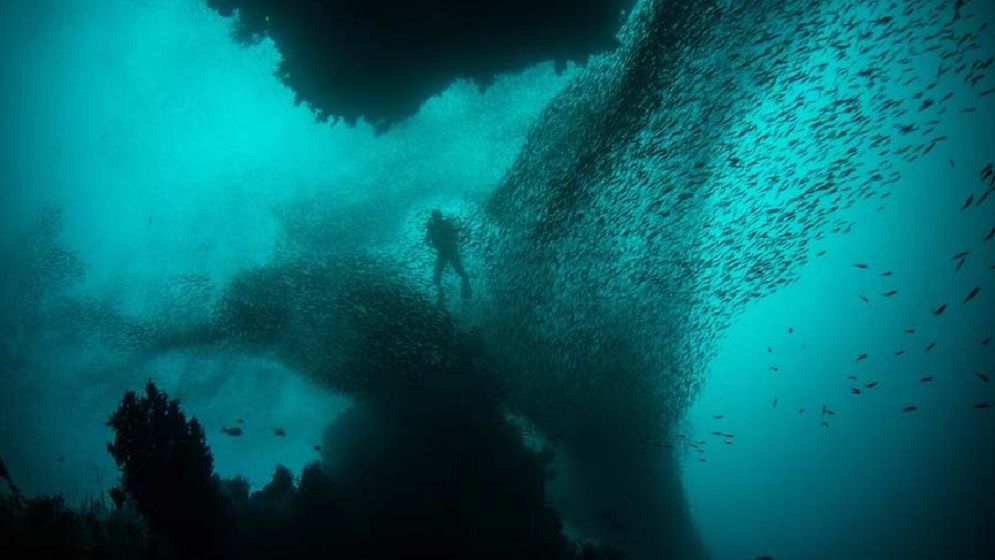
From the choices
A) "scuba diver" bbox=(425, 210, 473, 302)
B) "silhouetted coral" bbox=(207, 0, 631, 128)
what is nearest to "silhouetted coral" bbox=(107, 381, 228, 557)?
"scuba diver" bbox=(425, 210, 473, 302)

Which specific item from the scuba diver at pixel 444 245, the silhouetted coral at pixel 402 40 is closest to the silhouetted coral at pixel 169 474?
the scuba diver at pixel 444 245

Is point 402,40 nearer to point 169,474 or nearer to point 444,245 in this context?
point 444,245

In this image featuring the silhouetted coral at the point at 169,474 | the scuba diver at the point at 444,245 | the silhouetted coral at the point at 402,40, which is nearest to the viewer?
the silhouetted coral at the point at 402,40

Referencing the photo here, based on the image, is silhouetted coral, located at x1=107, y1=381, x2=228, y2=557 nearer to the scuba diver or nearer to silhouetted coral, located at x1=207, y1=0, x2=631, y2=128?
the scuba diver

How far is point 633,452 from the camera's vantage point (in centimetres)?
1917

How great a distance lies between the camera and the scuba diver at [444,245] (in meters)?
11.5

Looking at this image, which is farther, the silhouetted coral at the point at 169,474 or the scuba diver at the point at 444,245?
the scuba diver at the point at 444,245

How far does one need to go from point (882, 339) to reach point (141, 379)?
80.9 metres

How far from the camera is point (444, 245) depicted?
11867mm

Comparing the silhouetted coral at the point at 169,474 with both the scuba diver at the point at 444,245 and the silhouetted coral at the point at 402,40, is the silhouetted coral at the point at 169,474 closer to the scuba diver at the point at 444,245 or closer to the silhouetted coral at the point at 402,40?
the scuba diver at the point at 444,245

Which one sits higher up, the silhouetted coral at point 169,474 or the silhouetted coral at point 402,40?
the silhouetted coral at point 402,40

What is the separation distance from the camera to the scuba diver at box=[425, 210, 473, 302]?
11469 millimetres

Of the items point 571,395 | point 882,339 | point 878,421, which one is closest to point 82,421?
point 571,395

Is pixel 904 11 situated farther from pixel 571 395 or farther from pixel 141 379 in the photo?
pixel 141 379
